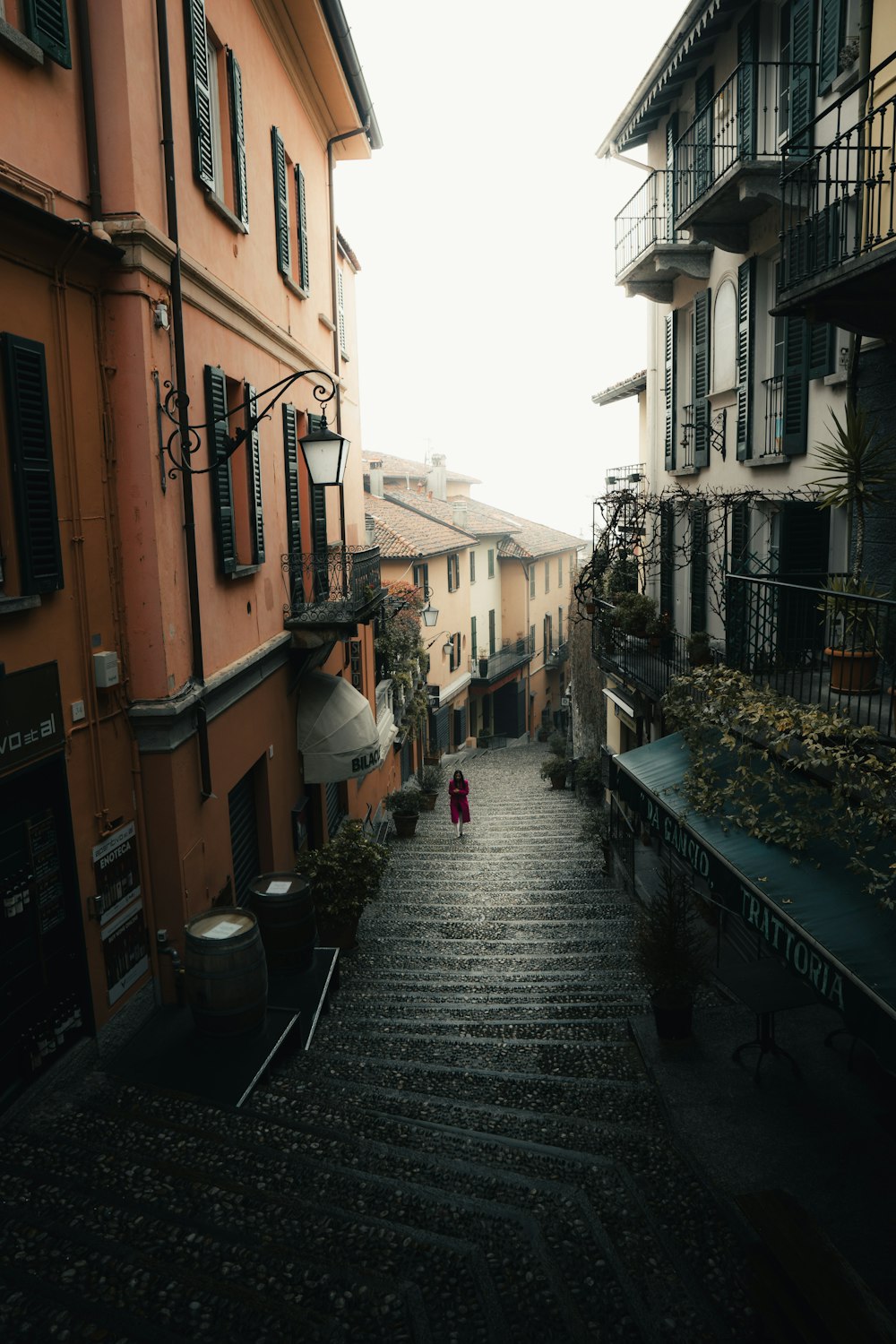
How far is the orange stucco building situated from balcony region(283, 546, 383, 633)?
1133mm

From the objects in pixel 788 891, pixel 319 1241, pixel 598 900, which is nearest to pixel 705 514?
pixel 598 900

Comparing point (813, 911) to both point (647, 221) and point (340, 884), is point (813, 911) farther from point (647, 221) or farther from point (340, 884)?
point (647, 221)

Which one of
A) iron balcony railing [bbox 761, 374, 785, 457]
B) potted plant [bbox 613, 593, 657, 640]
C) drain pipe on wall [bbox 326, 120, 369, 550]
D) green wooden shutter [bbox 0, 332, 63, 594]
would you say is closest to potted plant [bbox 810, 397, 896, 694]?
iron balcony railing [bbox 761, 374, 785, 457]

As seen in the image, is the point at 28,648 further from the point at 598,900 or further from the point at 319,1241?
the point at 598,900

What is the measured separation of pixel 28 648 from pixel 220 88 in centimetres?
707

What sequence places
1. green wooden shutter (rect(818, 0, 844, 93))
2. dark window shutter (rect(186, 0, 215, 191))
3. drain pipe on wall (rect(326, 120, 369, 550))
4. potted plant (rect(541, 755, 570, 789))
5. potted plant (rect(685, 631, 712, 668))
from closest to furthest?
dark window shutter (rect(186, 0, 215, 191))
green wooden shutter (rect(818, 0, 844, 93))
potted plant (rect(685, 631, 712, 668))
drain pipe on wall (rect(326, 120, 369, 550))
potted plant (rect(541, 755, 570, 789))

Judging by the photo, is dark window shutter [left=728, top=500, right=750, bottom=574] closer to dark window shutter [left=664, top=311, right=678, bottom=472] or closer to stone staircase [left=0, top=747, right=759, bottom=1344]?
dark window shutter [left=664, top=311, right=678, bottom=472]

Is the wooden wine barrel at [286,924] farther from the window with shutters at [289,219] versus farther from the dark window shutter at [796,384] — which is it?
the window with shutters at [289,219]

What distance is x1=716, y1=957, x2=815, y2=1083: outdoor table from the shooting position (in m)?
7.44

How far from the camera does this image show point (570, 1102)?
7.21 m

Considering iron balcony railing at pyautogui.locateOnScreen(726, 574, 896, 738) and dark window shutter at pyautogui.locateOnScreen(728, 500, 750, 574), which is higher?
dark window shutter at pyautogui.locateOnScreen(728, 500, 750, 574)

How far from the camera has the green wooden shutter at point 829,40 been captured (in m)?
9.35

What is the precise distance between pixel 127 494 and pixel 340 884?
17.9 ft

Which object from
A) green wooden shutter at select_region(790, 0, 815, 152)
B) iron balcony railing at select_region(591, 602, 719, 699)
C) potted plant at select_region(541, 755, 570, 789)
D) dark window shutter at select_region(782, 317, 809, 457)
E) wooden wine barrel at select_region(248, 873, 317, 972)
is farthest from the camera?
potted plant at select_region(541, 755, 570, 789)
